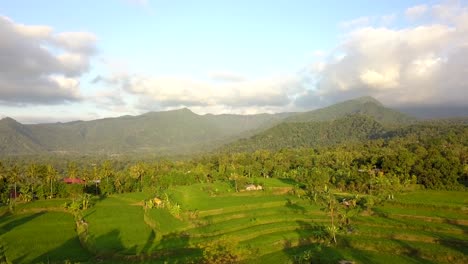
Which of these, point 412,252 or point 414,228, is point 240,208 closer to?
point 414,228

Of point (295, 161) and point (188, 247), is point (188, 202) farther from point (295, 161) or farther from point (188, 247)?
point (295, 161)

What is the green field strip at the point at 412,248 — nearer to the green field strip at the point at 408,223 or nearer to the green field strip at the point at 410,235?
the green field strip at the point at 410,235

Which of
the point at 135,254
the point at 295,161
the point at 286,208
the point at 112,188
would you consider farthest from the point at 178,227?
the point at 295,161

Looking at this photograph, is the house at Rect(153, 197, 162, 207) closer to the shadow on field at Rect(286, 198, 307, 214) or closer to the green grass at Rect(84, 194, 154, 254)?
the green grass at Rect(84, 194, 154, 254)

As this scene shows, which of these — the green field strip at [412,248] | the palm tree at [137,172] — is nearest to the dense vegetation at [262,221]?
the green field strip at [412,248]

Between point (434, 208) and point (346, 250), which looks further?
point (434, 208)

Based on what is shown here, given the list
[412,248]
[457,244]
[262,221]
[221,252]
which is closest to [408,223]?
[457,244]

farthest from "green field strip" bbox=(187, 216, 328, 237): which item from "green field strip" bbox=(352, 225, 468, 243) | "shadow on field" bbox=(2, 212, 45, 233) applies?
"shadow on field" bbox=(2, 212, 45, 233)
